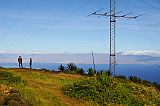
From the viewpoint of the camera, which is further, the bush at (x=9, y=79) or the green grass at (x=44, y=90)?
the bush at (x=9, y=79)

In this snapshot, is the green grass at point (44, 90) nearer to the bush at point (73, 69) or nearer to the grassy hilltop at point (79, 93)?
the grassy hilltop at point (79, 93)

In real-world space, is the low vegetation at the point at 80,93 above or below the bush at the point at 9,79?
below

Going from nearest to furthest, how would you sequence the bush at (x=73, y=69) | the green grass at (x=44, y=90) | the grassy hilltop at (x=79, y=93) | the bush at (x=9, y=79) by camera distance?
the green grass at (x=44, y=90)
the grassy hilltop at (x=79, y=93)
the bush at (x=9, y=79)
the bush at (x=73, y=69)

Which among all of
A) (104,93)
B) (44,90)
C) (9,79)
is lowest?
(104,93)

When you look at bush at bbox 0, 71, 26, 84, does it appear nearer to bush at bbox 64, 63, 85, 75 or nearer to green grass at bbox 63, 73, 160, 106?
green grass at bbox 63, 73, 160, 106

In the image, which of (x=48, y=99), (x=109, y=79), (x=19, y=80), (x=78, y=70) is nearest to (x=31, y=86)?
(x=19, y=80)

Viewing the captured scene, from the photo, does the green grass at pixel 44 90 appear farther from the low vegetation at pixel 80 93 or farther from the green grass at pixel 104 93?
the green grass at pixel 104 93

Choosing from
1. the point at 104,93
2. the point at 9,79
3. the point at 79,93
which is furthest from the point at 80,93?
the point at 9,79

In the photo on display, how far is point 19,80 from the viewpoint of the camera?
1097 inches

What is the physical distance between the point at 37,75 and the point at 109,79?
303 inches

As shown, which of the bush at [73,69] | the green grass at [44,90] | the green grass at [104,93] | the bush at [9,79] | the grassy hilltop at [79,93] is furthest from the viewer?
the bush at [73,69]

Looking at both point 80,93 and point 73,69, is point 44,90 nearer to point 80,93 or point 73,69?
point 80,93

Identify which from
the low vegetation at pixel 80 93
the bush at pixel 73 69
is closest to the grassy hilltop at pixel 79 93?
the low vegetation at pixel 80 93

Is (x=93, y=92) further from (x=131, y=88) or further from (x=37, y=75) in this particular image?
(x=37, y=75)
